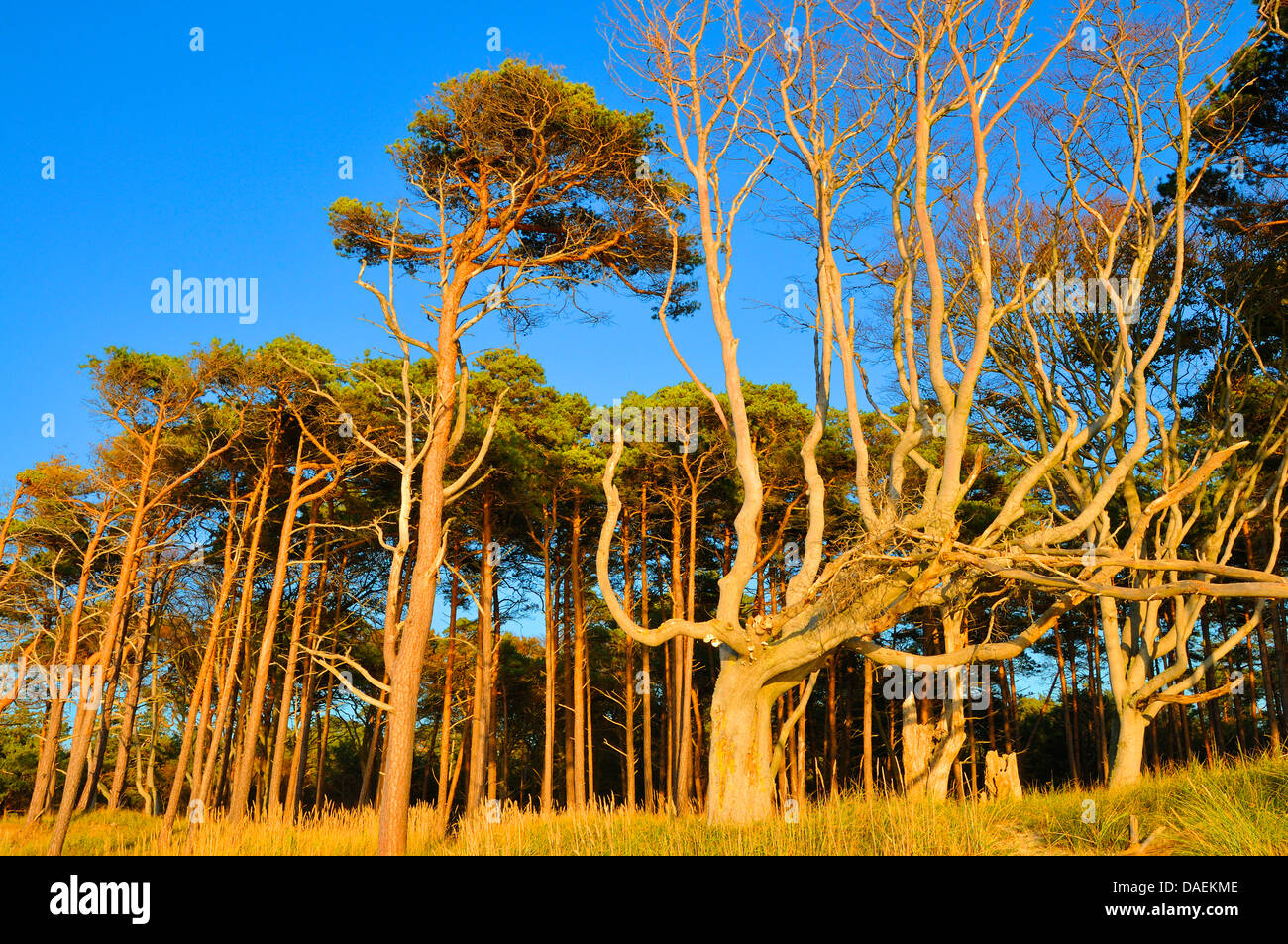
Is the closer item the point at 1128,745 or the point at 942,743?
the point at 1128,745

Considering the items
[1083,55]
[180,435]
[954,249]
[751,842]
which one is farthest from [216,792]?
[1083,55]

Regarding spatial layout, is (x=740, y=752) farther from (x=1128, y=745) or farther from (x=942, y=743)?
(x=942, y=743)

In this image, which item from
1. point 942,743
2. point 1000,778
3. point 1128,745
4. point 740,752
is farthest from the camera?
point 942,743

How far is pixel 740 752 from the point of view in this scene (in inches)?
354

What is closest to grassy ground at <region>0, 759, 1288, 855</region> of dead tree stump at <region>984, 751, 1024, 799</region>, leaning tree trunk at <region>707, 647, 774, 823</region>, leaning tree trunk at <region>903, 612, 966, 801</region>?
leaning tree trunk at <region>707, 647, 774, 823</region>

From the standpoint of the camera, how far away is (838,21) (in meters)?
10.2

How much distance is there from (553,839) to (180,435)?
14.1 meters

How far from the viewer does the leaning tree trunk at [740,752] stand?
28.7 ft

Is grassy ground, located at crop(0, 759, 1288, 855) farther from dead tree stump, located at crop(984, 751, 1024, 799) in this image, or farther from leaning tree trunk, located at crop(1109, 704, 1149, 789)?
dead tree stump, located at crop(984, 751, 1024, 799)

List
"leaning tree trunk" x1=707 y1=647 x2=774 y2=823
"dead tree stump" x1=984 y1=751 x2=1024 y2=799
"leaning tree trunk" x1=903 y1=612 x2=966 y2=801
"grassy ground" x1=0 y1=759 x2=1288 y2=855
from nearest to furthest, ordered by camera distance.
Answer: "grassy ground" x1=0 y1=759 x2=1288 y2=855, "leaning tree trunk" x1=707 y1=647 x2=774 y2=823, "dead tree stump" x1=984 y1=751 x2=1024 y2=799, "leaning tree trunk" x1=903 y1=612 x2=966 y2=801

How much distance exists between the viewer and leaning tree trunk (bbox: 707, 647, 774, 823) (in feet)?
28.7

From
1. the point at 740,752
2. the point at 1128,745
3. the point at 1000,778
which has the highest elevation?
the point at 740,752

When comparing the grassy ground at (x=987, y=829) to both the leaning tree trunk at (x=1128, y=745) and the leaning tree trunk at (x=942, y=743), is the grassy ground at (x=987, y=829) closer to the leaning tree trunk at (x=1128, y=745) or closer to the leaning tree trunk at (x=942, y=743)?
the leaning tree trunk at (x=1128, y=745)

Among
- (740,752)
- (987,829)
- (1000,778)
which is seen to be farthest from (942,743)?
(987,829)
